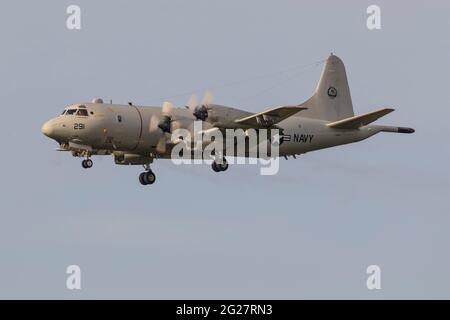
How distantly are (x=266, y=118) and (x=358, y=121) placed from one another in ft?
17.2

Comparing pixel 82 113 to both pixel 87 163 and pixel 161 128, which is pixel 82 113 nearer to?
pixel 87 163

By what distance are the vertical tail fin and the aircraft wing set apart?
4.95 metres

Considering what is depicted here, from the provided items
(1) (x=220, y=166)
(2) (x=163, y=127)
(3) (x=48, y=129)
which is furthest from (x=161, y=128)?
(3) (x=48, y=129)

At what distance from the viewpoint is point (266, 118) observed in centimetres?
4756

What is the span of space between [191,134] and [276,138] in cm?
367

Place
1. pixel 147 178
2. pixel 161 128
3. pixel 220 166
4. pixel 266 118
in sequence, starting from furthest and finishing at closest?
pixel 147 178, pixel 220 166, pixel 161 128, pixel 266 118

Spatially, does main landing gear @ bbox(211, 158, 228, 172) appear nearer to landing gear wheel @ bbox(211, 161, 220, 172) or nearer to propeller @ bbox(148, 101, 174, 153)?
landing gear wheel @ bbox(211, 161, 220, 172)

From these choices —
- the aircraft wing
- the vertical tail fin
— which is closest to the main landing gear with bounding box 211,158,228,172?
the aircraft wing

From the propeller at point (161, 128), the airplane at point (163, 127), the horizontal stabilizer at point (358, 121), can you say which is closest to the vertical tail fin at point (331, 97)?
the airplane at point (163, 127)

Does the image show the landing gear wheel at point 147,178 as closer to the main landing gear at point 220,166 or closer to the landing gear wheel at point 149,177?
the landing gear wheel at point 149,177

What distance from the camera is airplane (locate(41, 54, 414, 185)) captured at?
46531mm

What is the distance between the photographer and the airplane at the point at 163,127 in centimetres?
4653
